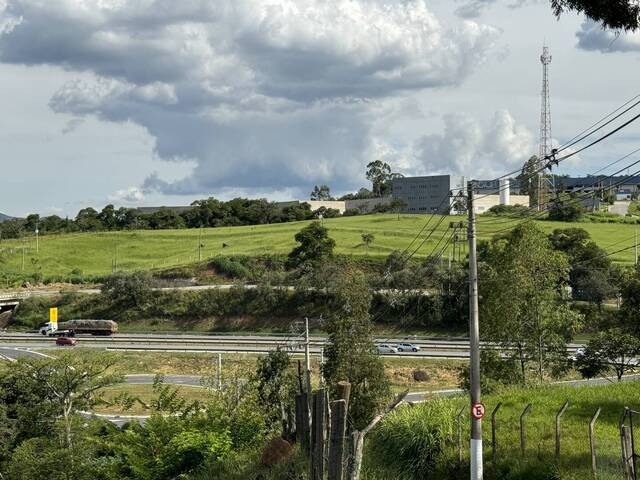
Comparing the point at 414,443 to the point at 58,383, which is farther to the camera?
the point at 58,383

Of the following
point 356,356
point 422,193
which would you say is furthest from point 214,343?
point 422,193

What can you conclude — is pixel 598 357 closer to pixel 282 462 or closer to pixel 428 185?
pixel 282 462

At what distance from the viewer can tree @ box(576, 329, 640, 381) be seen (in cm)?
4194

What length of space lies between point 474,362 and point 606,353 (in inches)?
1029

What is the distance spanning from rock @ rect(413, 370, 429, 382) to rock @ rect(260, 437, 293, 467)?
40.0 metres

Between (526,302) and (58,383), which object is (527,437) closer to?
(526,302)

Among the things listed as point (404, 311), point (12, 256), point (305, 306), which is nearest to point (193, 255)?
point (12, 256)

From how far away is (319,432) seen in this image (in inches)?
479

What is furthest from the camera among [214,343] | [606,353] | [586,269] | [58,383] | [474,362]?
[586,269]

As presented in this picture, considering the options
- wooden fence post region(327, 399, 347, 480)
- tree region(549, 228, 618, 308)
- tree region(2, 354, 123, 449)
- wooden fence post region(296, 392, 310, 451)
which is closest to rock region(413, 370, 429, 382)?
tree region(549, 228, 618, 308)

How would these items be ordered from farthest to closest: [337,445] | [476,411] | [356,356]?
[356,356] → [476,411] → [337,445]

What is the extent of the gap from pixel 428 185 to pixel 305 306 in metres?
90.8

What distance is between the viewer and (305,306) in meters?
85.3

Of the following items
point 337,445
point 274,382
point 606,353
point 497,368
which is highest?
point 337,445
